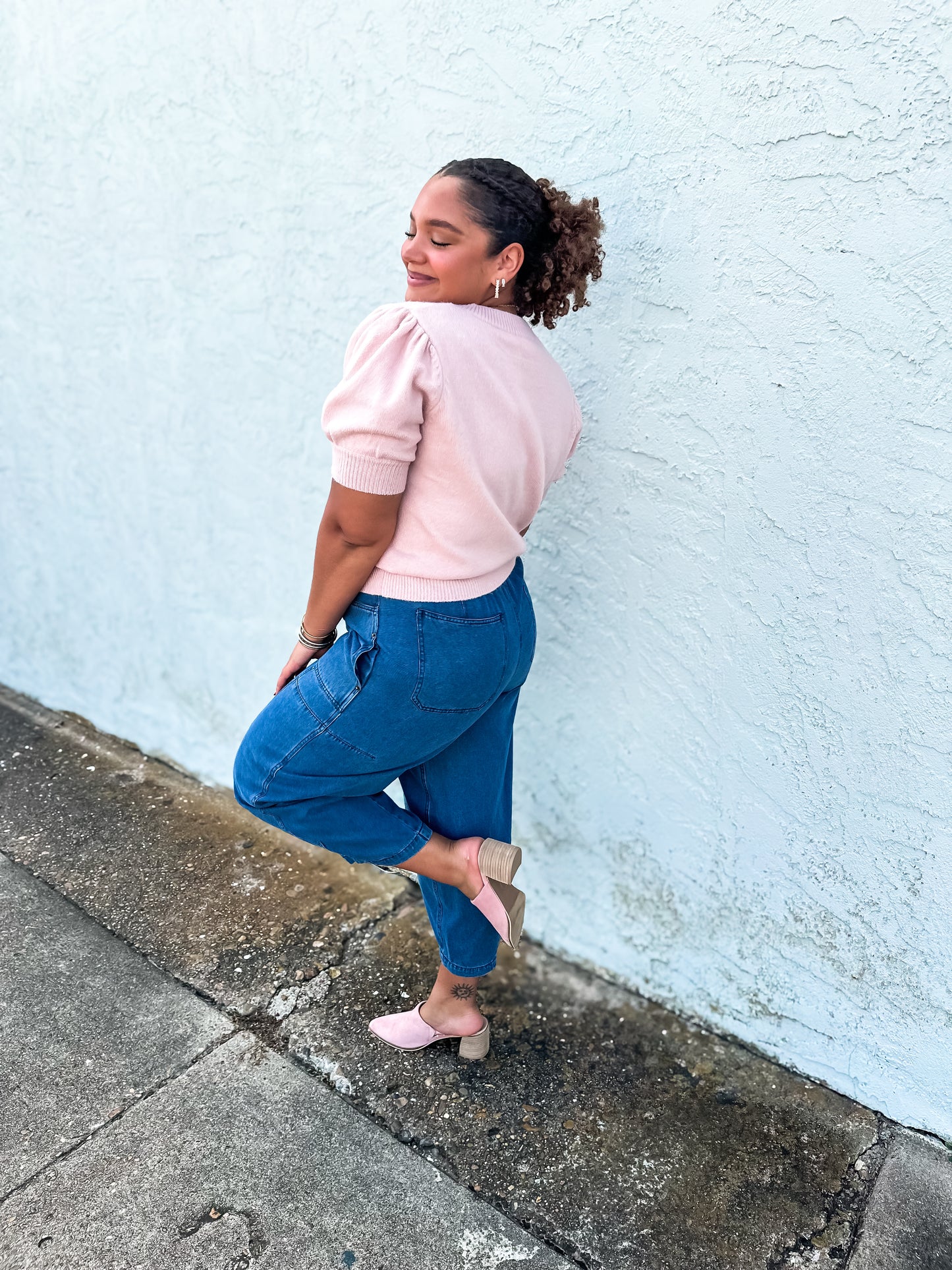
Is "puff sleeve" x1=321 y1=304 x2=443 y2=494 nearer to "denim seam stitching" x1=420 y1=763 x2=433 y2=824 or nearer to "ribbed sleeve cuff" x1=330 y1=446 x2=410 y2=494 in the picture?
"ribbed sleeve cuff" x1=330 y1=446 x2=410 y2=494

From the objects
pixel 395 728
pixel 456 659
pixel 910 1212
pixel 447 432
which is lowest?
pixel 910 1212

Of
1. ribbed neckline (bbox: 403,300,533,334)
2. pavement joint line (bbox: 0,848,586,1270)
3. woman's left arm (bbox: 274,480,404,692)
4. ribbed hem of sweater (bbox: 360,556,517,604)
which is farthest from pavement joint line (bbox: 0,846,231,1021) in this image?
ribbed neckline (bbox: 403,300,533,334)

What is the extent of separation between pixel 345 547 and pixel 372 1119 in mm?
1220

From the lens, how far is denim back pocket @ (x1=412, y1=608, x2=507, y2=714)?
178 centimetres

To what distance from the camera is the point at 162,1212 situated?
184 centimetres

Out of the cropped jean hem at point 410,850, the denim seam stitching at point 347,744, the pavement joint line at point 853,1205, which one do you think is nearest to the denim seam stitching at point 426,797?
the cropped jean hem at point 410,850

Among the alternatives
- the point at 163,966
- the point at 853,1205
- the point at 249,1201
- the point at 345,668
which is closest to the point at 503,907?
the point at 345,668

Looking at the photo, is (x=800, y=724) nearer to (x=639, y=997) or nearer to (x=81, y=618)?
(x=639, y=997)

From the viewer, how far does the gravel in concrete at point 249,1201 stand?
178cm

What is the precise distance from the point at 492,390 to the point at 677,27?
0.84 metres

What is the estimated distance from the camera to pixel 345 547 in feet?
5.82

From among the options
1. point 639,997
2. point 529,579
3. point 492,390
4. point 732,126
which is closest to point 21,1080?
point 639,997

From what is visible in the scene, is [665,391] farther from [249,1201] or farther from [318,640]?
[249,1201]

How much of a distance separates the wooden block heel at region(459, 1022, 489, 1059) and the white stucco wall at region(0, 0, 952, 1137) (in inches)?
16.5
